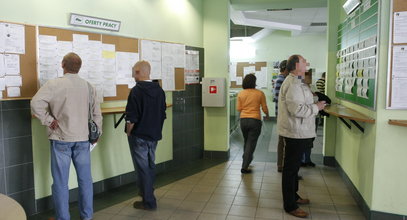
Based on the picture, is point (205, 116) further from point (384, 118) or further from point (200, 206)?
point (384, 118)

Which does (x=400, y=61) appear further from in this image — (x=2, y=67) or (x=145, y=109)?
(x=2, y=67)

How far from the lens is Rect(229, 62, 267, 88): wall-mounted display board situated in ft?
35.6

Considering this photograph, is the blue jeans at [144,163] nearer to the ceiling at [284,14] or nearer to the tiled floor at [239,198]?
the tiled floor at [239,198]

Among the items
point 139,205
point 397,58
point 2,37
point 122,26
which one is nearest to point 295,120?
point 397,58

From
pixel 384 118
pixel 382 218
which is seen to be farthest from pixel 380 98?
pixel 382 218

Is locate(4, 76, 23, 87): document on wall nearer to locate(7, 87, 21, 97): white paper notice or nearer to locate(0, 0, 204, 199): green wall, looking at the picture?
locate(7, 87, 21, 97): white paper notice

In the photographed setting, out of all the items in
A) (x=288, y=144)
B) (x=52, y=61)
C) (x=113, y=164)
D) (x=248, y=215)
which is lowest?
(x=248, y=215)

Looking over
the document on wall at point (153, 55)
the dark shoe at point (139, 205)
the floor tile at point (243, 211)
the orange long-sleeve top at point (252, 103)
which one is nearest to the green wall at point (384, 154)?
the floor tile at point (243, 211)

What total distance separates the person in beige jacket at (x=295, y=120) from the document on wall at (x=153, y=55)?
205 cm

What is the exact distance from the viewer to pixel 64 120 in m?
2.94

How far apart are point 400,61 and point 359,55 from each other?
2.71 ft

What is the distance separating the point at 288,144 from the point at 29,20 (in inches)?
109

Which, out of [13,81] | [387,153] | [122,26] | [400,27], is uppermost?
[122,26]

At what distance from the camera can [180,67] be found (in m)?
5.18
